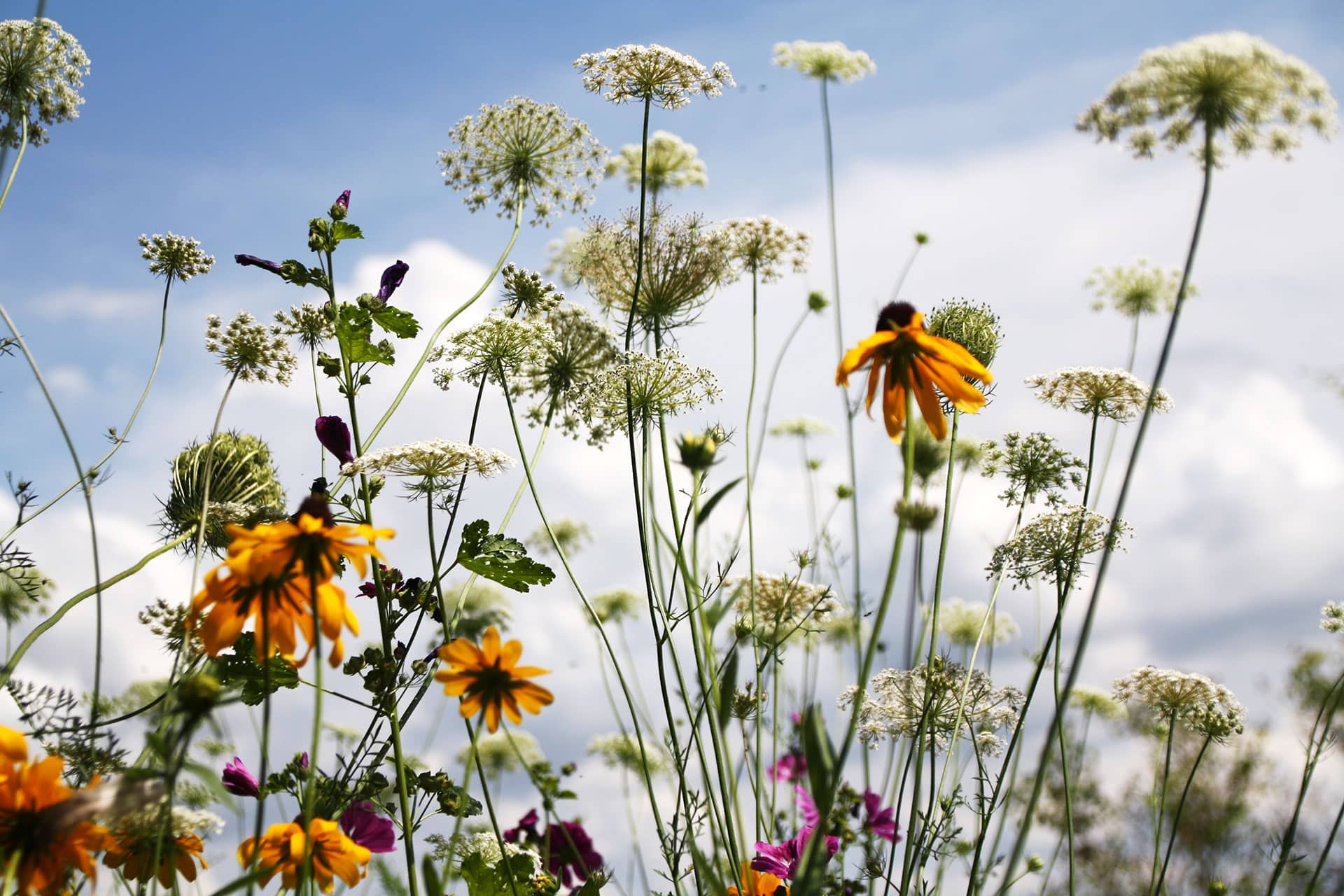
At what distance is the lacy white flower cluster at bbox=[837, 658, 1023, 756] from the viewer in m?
3.95

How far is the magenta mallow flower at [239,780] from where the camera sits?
3025 mm

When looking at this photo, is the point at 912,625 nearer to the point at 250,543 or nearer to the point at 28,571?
the point at 250,543

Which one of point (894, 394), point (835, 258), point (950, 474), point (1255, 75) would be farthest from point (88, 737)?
point (835, 258)

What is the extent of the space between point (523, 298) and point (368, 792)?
260cm

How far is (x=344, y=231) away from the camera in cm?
319

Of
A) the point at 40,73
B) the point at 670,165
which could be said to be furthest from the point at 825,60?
the point at 40,73

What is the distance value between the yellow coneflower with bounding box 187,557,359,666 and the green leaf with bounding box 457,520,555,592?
1.25m

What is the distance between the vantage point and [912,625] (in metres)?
4.41

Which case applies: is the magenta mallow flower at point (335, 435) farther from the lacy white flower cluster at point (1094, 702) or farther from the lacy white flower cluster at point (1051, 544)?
the lacy white flower cluster at point (1094, 702)

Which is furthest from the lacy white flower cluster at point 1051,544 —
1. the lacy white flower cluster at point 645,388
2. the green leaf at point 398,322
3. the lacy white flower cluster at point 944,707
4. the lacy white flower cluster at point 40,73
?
the lacy white flower cluster at point 40,73

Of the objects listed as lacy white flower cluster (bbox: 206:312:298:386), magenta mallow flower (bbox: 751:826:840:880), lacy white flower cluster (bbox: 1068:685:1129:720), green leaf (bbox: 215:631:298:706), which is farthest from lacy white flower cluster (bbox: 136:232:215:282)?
lacy white flower cluster (bbox: 1068:685:1129:720)

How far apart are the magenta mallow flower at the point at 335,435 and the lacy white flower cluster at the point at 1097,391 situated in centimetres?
298

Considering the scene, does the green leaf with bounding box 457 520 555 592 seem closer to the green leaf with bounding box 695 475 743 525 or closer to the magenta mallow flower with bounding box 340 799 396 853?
the magenta mallow flower with bounding box 340 799 396 853

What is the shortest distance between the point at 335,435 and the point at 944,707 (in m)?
2.87
